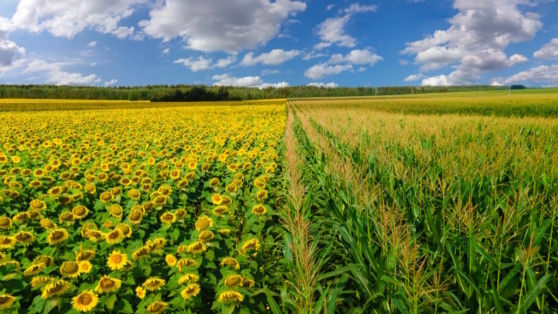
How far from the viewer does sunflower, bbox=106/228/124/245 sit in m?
2.64

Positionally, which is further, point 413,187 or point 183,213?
point 413,187

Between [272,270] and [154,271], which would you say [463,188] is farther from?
[154,271]

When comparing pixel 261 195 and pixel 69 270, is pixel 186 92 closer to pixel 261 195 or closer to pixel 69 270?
pixel 261 195

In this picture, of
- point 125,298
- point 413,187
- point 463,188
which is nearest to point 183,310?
point 125,298

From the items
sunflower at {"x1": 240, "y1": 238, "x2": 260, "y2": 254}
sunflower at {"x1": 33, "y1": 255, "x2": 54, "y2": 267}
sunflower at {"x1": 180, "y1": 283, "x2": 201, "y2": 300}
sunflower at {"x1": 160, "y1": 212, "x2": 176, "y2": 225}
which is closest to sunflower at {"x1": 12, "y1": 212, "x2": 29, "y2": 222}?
sunflower at {"x1": 33, "y1": 255, "x2": 54, "y2": 267}

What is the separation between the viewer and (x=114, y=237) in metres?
2.68

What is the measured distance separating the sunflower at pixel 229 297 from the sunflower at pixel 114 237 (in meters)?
1.16

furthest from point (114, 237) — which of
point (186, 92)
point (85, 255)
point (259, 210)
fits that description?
point (186, 92)

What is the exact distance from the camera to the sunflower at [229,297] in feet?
6.62

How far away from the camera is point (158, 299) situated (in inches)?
82.4

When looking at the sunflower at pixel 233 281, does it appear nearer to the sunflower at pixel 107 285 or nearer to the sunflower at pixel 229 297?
the sunflower at pixel 229 297

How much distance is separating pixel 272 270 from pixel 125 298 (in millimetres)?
1340

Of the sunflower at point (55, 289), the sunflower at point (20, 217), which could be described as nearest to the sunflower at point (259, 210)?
the sunflower at point (55, 289)

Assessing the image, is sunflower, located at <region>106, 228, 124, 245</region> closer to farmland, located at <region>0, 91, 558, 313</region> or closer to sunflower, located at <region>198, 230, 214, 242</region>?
farmland, located at <region>0, 91, 558, 313</region>
